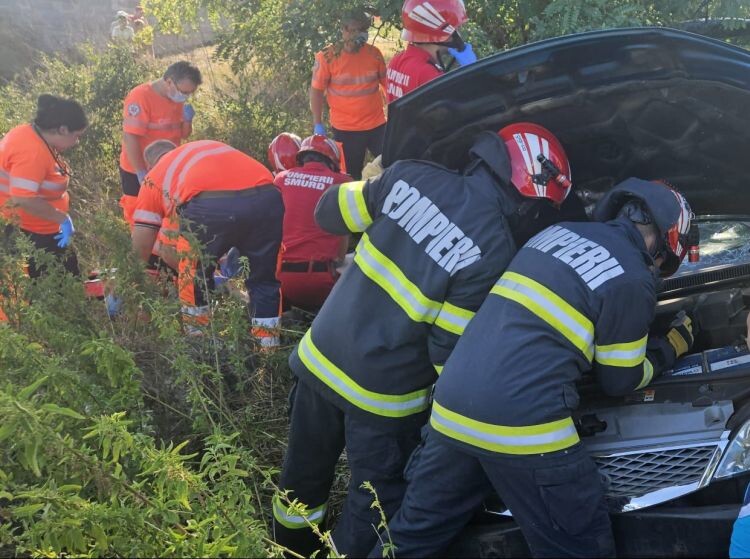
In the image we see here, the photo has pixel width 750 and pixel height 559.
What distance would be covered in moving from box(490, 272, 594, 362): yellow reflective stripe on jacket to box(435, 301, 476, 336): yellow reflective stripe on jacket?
0.27 meters

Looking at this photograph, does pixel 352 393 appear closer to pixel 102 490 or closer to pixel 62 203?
pixel 102 490

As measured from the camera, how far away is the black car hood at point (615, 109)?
2561mm

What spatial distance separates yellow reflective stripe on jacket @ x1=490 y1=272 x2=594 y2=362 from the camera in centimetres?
240

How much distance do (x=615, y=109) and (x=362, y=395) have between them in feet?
4.69

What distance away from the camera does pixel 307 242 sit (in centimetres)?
475

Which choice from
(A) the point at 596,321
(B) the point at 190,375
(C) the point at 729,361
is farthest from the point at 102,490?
(C) the point at 729,361

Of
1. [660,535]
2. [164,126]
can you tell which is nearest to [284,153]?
[164,126]

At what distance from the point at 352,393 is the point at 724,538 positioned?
128cm

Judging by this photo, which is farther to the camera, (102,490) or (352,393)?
(352,393)

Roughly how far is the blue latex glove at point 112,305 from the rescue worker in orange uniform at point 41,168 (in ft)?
3.48

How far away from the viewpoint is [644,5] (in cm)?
566

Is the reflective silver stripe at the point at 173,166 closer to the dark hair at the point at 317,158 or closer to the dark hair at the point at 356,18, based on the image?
the dark hair at the point at 317,158

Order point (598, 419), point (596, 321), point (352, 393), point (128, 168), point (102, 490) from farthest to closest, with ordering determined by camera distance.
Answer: point (128, 168), point (352, 393), point (598, 419), point (596, 321), point (102, 490)

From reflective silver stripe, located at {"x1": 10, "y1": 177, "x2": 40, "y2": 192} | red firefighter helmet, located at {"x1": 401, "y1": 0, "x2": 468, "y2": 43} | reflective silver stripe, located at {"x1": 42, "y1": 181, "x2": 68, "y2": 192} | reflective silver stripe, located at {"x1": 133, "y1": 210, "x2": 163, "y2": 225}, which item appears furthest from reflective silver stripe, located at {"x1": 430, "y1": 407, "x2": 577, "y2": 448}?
reflective silver stripe, located at {"x1": 42, "y1": 181, "x2": 68, "y2": 192}
